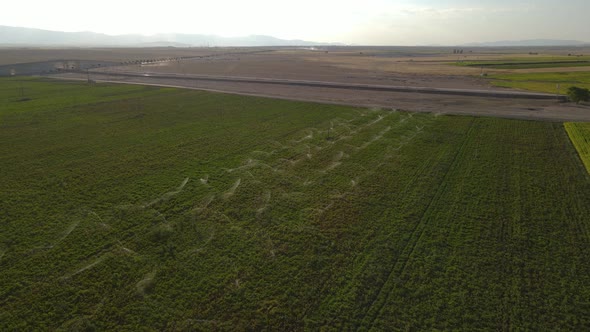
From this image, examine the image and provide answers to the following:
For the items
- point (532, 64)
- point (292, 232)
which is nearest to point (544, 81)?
point (532, 64)

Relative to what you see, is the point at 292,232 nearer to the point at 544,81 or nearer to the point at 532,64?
the point at 544,81

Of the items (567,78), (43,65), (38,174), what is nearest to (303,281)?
(38,174)

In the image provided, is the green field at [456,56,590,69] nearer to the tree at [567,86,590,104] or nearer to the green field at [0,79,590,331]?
the tree at [567,86,590,104]

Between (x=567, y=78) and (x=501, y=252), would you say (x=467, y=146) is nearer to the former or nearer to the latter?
(x=501, y=252)

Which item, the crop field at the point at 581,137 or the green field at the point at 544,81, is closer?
the crop field at the point at 581,137

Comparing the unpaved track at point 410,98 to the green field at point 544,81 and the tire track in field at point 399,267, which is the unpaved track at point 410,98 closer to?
the green field at point 544,81

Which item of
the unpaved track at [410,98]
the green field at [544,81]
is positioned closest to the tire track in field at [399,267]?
the unpaved track at [410,98]

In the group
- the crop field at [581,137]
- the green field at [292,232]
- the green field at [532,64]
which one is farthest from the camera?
the green field at [532,64]
